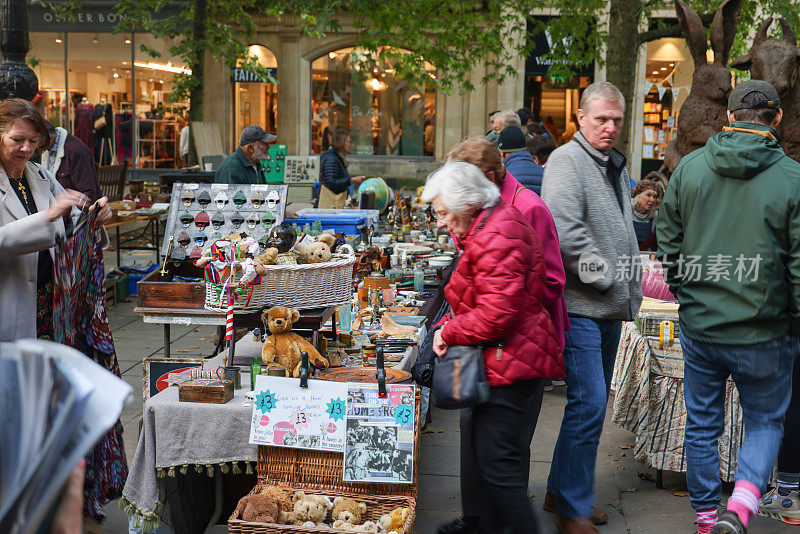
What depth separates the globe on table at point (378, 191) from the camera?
30.4ft

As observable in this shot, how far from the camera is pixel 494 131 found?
909 cm

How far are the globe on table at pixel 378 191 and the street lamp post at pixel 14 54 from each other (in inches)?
156

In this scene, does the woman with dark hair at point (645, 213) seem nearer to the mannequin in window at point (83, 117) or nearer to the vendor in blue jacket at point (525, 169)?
the vendor in blue jacket at point (525, 169)

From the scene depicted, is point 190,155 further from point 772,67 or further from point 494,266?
point 494,266

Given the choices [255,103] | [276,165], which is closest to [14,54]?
[276,165]

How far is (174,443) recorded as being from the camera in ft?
13.0

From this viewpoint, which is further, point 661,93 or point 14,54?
point 661,93

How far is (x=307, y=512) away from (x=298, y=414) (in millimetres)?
445

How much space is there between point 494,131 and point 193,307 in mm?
4921

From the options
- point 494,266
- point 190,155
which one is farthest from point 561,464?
point 190,155

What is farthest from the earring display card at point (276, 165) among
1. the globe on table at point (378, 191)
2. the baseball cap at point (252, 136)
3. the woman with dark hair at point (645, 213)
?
the woman with dark hair at point (645, 213)

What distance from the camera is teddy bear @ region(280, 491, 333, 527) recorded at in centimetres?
378

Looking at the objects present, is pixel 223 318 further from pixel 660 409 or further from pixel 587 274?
pixel 660 409

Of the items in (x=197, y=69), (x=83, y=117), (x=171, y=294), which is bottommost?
(x=171, y=294)
